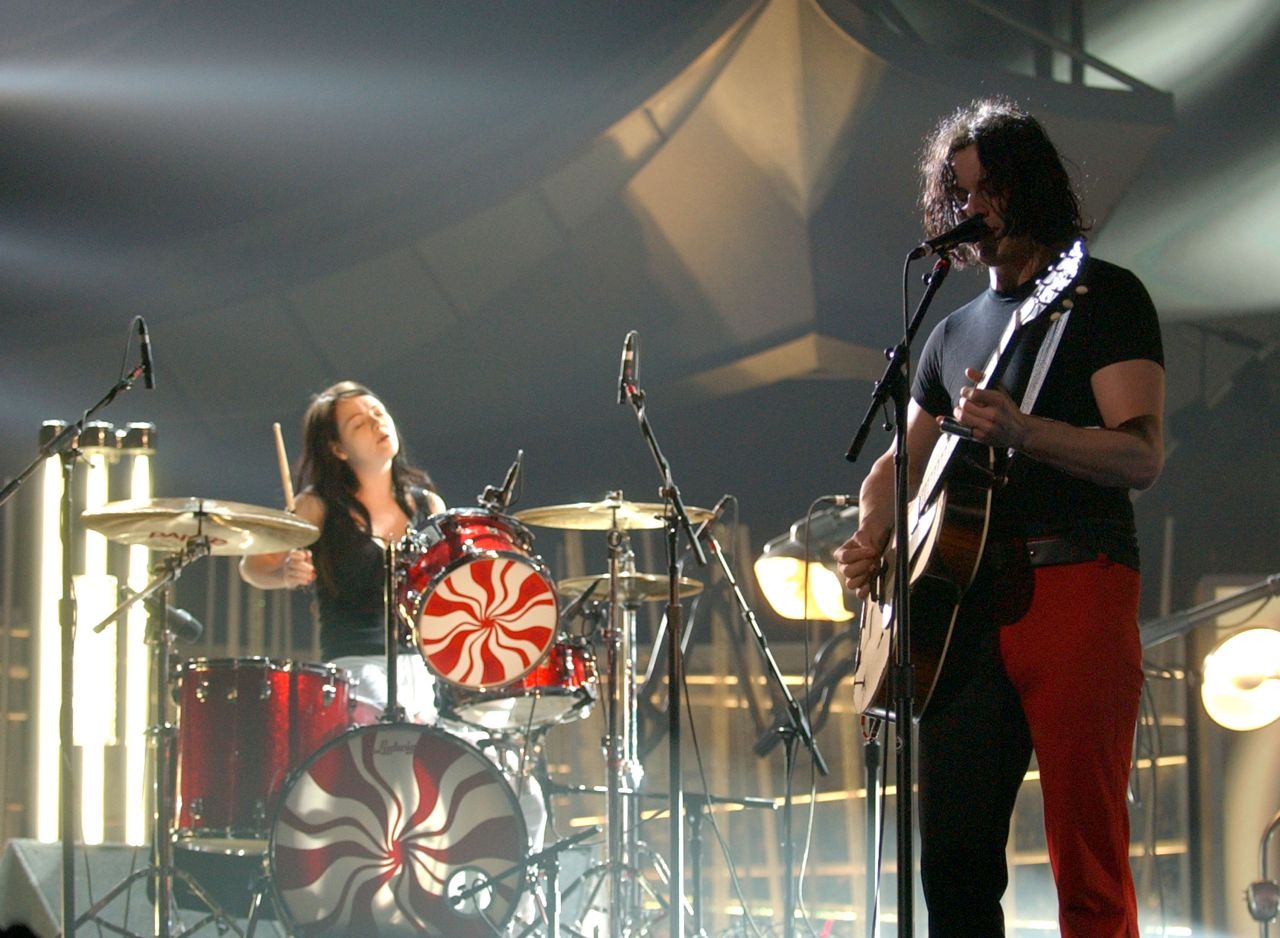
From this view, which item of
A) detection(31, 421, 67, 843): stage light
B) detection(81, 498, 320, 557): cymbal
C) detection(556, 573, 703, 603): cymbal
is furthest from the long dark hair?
detection(31, 421, 67, 843): stage light

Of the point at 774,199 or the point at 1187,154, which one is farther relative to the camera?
the point at 774,199

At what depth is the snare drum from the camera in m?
4.15

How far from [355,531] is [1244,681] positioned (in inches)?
113

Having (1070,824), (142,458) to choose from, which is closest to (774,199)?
(142,458)

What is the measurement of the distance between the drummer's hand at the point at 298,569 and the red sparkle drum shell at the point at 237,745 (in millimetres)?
518

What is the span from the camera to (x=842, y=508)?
14.6 ft

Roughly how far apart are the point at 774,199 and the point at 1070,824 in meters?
3.99

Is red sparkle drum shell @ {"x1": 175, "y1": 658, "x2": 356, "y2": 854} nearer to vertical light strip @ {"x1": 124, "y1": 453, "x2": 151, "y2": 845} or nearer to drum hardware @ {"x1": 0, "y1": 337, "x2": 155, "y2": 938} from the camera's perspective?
drum hardware @ {"x1": 0, "y1": 337, "x2": 155, "y2": 938}

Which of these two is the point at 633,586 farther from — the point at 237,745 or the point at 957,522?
the point at 957,522

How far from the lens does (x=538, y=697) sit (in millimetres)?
4184

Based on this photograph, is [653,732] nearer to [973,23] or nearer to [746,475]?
[746,475]

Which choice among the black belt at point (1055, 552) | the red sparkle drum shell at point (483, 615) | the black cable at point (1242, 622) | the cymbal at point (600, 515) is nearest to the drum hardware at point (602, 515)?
the cymbal at point (600, 515)

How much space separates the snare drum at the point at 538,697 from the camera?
13.6ft

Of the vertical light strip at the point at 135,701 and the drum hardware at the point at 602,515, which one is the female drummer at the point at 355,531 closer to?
the drum hardware at the point at 602,515
